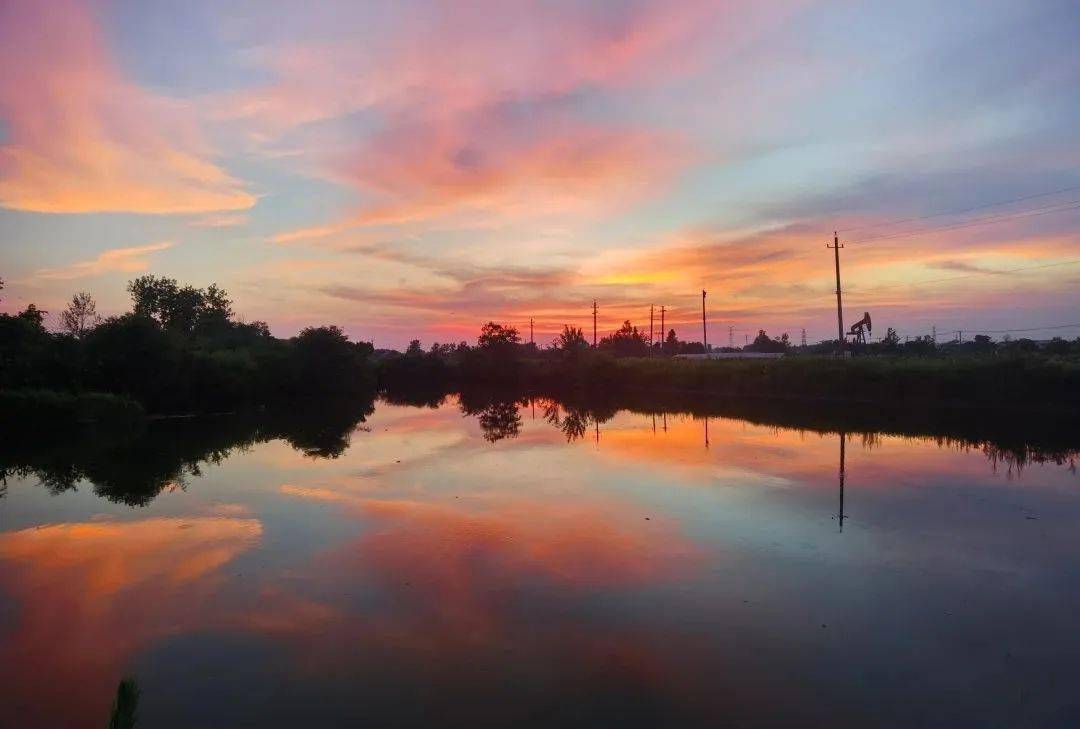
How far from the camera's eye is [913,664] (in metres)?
5.84

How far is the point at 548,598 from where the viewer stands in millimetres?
7355

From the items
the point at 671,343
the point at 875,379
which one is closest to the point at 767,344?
the point at 671,343

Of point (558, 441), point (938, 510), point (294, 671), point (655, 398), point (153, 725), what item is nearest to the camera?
point (153, 725)

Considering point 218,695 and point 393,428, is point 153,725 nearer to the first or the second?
point 218,695

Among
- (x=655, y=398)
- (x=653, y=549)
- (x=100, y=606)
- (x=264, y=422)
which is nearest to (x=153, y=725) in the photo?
(x=100, y=606)

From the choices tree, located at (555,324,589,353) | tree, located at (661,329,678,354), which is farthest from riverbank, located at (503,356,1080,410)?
tree, located at (661,329,678,354)

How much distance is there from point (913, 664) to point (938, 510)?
6.73 metres

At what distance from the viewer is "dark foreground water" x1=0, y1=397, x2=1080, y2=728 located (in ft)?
17.4

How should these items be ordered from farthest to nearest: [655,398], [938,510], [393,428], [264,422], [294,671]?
[655,398] → [264,422] → [393,428] → [938,510] → [294,671]

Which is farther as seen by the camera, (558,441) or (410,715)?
(558,441)

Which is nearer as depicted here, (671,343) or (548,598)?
(548,598)

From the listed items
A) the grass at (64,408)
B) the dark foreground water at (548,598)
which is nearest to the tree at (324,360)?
the grass at (64,408)

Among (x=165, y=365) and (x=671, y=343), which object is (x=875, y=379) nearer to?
(x=165, y=365)

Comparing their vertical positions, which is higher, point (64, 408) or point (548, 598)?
point (64, 408)
